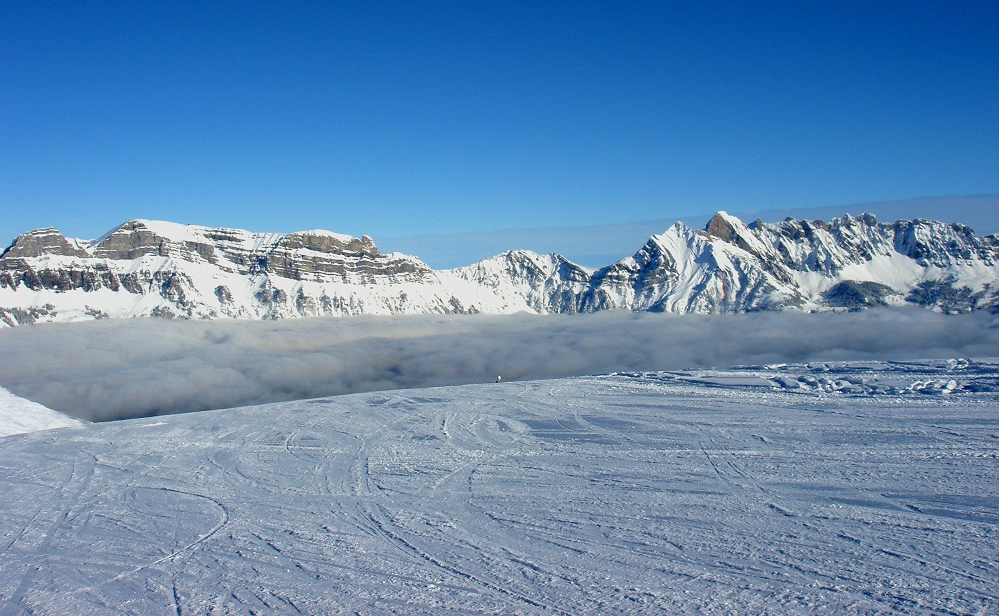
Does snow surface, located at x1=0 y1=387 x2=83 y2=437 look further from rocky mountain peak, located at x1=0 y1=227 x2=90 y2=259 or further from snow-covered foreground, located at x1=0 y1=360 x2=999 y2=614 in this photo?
rocky mountain peak, located at x1=0 y1=227 x2=90 y2=259

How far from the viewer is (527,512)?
37.7ft

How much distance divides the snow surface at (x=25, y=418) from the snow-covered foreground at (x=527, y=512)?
2.32 m

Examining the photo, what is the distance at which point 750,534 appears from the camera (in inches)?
396

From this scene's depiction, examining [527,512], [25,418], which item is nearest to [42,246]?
[25,418]

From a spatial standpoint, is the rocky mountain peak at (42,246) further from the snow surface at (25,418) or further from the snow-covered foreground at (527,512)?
the snow-covered foreground at (527,512)

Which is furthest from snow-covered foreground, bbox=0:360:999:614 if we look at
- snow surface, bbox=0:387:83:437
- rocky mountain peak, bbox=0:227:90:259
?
rocky mountain peak, bbox=0:227:90:259

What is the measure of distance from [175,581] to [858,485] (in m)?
11.9

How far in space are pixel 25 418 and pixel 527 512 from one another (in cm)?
2213

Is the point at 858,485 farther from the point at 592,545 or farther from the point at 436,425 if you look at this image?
the point at 436,425

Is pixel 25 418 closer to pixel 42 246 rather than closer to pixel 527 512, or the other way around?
pixel 527 512

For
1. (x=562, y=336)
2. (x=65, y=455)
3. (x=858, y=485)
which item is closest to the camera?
(x=858, y=485)

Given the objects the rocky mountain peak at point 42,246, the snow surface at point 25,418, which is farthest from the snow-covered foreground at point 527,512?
the rocky mountain peak at point 42,246

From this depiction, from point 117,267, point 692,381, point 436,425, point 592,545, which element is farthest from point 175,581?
point 117,267

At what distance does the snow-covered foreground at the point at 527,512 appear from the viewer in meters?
8.47
